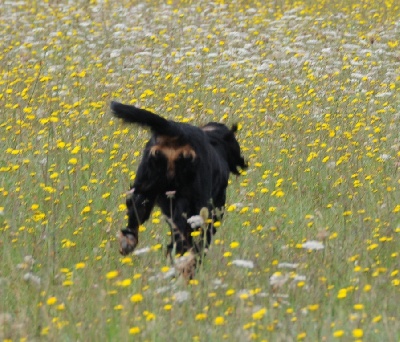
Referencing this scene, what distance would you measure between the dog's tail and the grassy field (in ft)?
1.85

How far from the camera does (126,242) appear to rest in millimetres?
5227

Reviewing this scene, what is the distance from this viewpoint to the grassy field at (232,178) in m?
4.15

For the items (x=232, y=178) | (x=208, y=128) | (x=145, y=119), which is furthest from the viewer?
(x=232, y=178)

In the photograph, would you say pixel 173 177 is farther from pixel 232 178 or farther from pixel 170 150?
pixel 232 178

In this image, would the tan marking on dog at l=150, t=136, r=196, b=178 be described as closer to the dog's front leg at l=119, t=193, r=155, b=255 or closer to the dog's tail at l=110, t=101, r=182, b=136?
the dog's tail at l=110, t=101, r=182, b=136

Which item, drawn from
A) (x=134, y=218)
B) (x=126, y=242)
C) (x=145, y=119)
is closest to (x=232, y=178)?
(x=134, y=218)

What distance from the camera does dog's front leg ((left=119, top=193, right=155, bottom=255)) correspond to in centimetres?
522

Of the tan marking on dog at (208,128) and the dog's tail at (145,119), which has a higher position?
the dog's tail at (145,119)

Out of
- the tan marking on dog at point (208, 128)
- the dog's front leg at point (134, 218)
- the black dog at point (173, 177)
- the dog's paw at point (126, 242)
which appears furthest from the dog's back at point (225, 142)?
the dog's paw at point (126, 242)

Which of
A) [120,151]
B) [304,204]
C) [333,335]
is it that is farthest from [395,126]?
[333,335]

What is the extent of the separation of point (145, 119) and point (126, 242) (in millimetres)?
658

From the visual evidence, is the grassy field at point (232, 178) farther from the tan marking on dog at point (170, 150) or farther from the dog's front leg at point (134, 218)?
the tan marking on dog at point (170, 150)

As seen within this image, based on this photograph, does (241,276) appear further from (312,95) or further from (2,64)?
(2,64)

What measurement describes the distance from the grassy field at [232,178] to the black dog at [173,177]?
0.57 feet
